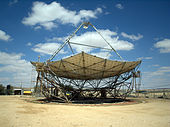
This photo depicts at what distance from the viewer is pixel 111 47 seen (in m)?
27.1

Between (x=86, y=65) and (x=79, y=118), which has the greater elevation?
(x=86, y=65)

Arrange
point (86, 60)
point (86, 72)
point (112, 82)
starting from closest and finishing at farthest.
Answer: point (86, 60) < point (86, 72) < point (112, 82)

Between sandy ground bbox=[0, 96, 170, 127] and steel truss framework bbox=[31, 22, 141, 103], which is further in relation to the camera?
steel truss framework bbox=[31, 22, 141, 103]

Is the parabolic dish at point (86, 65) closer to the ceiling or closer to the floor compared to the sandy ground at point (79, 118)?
closer to the ceiling

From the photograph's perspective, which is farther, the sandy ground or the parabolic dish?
the parabolic dish

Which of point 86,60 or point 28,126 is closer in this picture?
point 28,126

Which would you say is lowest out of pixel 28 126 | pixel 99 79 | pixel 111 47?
pixel 28 126

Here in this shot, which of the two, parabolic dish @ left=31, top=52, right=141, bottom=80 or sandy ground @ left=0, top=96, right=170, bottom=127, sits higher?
parabolic dish @ left=31, top=52, right=141, bottom=80

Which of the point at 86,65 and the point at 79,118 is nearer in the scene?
the point at 79,118

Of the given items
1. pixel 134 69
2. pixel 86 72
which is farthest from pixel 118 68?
pixel 86 72

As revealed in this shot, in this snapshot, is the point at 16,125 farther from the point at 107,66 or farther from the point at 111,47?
the point at 111,47

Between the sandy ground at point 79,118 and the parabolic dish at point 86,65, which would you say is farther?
the parabolic dish at point 86,65

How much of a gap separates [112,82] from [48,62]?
16246 mm

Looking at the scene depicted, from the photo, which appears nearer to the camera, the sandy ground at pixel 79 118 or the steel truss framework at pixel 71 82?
the sandy ground at pixel 79 118
